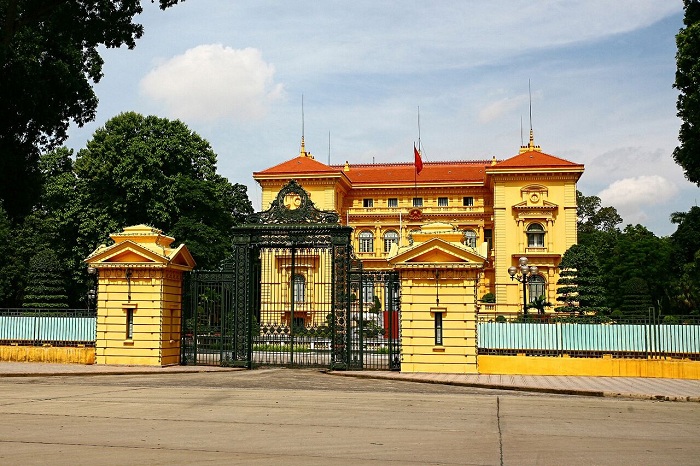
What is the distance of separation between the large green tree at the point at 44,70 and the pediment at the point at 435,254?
947 centimetres

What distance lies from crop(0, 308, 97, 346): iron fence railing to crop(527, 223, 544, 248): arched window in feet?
131

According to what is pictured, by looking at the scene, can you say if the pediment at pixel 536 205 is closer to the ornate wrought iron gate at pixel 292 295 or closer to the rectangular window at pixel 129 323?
the ornate wrought iron gate at pixel 292 295

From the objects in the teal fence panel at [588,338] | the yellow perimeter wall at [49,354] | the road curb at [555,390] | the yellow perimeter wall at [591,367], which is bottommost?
the road curb at [555,390]

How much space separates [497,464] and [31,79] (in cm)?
2154

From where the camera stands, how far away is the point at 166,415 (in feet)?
35.5

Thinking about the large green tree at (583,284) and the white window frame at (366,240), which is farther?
the white window frame at (366,240)

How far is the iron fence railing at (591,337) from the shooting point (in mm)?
18812

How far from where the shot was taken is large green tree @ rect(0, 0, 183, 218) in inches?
825

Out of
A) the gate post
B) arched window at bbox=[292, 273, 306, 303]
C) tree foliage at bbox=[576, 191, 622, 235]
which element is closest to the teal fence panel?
arched window at bbox=[292, 273, 306, 303]

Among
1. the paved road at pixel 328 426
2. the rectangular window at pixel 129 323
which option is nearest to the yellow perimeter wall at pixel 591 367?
the paved road at pixel 328 426

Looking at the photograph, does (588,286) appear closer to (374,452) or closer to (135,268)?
(135,268)

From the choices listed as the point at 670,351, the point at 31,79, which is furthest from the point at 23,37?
the point at 670,351

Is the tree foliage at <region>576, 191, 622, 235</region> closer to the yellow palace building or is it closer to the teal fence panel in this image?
the yellow palace building

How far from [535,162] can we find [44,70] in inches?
1539
